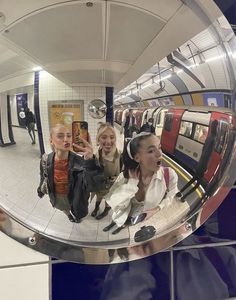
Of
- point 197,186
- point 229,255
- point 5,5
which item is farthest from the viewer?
point 229,255

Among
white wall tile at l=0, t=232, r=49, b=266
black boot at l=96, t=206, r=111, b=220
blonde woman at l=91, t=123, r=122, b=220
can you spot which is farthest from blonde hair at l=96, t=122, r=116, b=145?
white wall tile at l=0, t=232, r=49, b=266

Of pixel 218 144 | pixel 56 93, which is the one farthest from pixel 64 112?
pixel 218 144

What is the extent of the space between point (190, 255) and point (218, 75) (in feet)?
1.08

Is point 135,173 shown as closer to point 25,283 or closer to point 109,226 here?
point 109,226

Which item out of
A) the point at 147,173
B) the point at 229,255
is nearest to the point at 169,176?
the point at 147,173

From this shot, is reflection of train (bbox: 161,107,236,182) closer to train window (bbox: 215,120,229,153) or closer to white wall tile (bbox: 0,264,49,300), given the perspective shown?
train window (bbox: 215,120,229,153)

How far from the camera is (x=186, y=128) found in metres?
0.41

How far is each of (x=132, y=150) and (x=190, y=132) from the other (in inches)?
3.7

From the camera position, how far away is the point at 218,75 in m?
0.43

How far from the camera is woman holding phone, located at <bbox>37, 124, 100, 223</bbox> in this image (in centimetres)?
37

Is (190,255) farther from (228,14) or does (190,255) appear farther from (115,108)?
(228,14)

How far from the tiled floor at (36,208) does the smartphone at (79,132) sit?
45mm

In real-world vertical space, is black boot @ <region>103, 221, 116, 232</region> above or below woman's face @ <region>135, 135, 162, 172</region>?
below

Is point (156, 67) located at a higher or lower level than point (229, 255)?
higher
